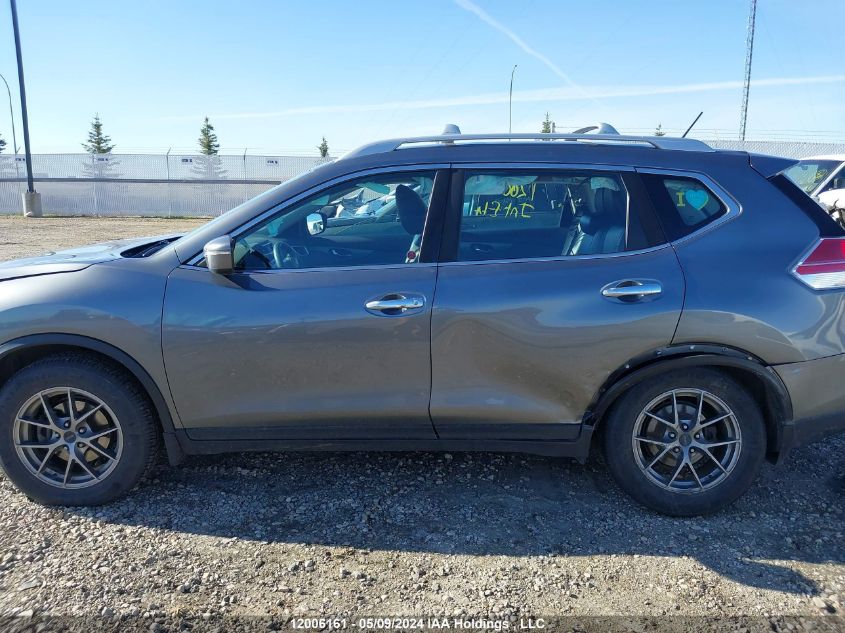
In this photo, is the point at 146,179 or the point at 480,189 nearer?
the point at 480,189

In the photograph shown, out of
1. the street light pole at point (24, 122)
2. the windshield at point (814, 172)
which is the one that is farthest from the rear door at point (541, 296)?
the street light pole at point (24, 122)

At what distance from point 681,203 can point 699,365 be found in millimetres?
805

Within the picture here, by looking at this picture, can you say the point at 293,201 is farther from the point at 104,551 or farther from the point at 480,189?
the point at 104,551

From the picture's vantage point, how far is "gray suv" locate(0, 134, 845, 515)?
3057 millimetres

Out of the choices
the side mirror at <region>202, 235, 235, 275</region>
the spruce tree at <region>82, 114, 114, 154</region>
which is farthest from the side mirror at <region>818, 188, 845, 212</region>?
the spruce tree at <region>82, 114, 114, 154</region>

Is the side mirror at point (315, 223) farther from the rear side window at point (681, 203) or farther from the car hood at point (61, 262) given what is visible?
the rear side window at point (681, 203)

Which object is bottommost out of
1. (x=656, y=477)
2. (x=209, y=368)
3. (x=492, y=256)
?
(x=656, y=477)

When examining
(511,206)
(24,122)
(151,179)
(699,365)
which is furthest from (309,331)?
(151,179)

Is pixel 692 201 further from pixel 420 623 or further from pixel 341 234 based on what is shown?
pixel 420 623

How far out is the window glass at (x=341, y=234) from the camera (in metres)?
3.21

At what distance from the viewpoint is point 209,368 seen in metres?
3.13

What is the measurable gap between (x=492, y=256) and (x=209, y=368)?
148 cm

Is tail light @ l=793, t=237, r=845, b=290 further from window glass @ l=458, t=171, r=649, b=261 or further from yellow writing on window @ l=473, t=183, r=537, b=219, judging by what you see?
yellow writing on window @ l=473, t=183, r=537, b=219

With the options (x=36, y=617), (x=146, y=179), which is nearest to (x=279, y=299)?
(x=36, y=617)
